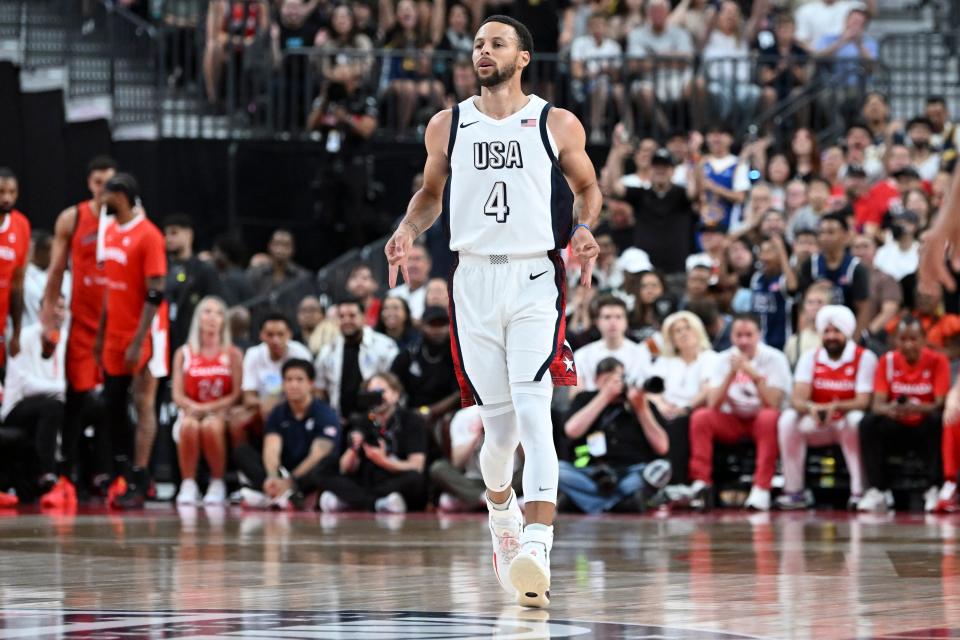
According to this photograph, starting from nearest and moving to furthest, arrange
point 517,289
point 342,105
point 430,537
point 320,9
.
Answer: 1. point 517,289
2. point 430,537
3. point 342,105
4. point 320,9

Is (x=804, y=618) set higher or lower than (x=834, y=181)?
lower

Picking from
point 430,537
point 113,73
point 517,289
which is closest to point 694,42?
point 113,73

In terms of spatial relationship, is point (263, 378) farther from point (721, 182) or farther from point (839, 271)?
point (721, 182)

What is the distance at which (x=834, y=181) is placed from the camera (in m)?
19.0

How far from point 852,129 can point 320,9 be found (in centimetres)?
712

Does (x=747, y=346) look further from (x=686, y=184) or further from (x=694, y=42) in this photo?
(x=694, y=42)

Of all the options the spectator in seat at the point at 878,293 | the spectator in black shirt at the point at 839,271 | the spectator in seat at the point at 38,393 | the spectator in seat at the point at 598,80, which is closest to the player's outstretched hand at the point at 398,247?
the spectator in seat at the point at 38,393

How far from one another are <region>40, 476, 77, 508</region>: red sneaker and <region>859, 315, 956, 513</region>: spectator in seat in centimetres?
642

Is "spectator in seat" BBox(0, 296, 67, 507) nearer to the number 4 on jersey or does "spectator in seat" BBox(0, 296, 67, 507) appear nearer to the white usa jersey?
the white usa jersey

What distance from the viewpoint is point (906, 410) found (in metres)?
14.8

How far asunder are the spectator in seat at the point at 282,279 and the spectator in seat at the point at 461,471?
12.3ft

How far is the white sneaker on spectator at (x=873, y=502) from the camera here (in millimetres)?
→ 14711

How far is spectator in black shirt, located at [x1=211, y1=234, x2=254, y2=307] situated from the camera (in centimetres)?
1858

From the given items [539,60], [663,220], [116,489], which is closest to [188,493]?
[116,489]
